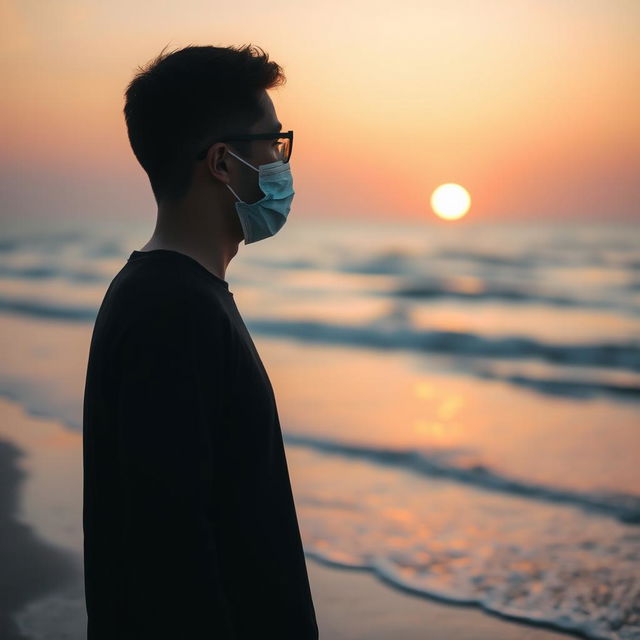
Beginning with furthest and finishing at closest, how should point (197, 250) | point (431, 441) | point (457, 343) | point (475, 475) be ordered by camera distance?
point (457, 343) < point (431, 441) < point (475, 475) < point (197, 250)

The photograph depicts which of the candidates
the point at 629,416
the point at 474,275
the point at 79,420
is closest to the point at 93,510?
the point at 79,420

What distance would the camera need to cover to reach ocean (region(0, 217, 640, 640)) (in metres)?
4.92

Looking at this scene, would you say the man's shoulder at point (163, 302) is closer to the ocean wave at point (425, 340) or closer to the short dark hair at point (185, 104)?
the short dark hair at point (185, 104)

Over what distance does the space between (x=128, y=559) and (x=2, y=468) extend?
5.25m

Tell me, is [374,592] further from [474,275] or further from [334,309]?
[474,275]

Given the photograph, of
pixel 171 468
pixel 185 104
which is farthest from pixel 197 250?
pixel 171 468

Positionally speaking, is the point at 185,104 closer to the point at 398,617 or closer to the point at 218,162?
the point at 218,162

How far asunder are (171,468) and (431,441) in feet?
21.7

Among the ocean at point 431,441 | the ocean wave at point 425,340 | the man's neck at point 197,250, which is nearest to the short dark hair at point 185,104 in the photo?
the man's neck at point 197,250

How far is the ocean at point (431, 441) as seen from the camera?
4.92m

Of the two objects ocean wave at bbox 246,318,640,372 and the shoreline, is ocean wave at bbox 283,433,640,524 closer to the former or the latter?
the shoreline

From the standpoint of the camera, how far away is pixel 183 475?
5.46ft

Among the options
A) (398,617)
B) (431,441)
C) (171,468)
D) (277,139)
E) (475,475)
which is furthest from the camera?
(431,441)

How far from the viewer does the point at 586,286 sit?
27.0 metres
